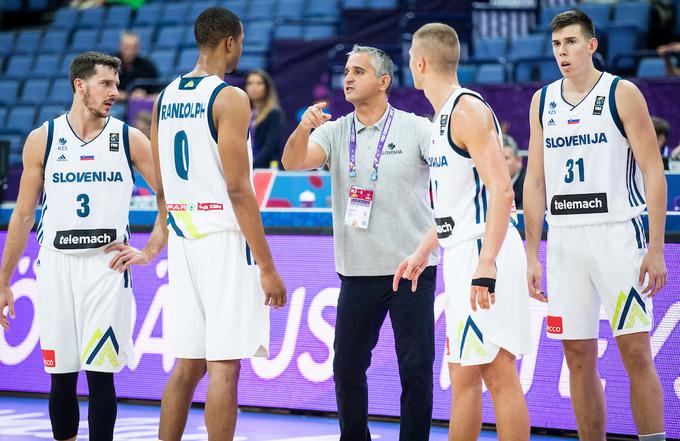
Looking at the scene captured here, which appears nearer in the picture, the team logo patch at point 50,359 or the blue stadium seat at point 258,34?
the team logo patch at point 50,359

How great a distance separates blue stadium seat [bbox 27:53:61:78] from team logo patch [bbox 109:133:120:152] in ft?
39.7

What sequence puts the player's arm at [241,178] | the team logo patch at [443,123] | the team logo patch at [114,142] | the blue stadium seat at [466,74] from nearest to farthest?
the team logo patch at [443,123]
the player's arm at [241,178]
the team logo patch at [114,142]
the blue stadium seat at [466,74]

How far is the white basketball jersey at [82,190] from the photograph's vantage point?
205 inches

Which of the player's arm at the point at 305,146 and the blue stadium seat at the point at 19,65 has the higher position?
the blue stadium seat at the point at 19,65

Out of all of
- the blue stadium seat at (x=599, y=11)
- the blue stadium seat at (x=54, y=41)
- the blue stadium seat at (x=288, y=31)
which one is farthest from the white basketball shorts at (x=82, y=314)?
the blue stadium seat at (x=54, y=41)

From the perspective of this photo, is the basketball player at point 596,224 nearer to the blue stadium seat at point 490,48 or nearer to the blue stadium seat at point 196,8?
the blue stadium seat at point 490,48

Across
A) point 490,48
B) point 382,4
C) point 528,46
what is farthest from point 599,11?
point 382,4

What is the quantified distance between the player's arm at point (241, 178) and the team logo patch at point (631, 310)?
163 cm

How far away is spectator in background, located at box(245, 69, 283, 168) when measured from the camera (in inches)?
390

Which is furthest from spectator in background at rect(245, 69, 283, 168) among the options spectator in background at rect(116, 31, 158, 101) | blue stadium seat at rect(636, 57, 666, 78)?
blue stadium seat at rect(636, 57, 666, 78)

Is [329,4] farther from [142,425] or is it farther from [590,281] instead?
[590,281]

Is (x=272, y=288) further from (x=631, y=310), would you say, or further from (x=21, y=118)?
(x=21, y=118)

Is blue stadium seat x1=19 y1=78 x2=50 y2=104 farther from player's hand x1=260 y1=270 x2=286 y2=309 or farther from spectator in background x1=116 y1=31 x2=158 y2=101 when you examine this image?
player's hand x1=260 y1=270 x2=286 y2=309

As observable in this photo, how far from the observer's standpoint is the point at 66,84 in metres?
16.3
